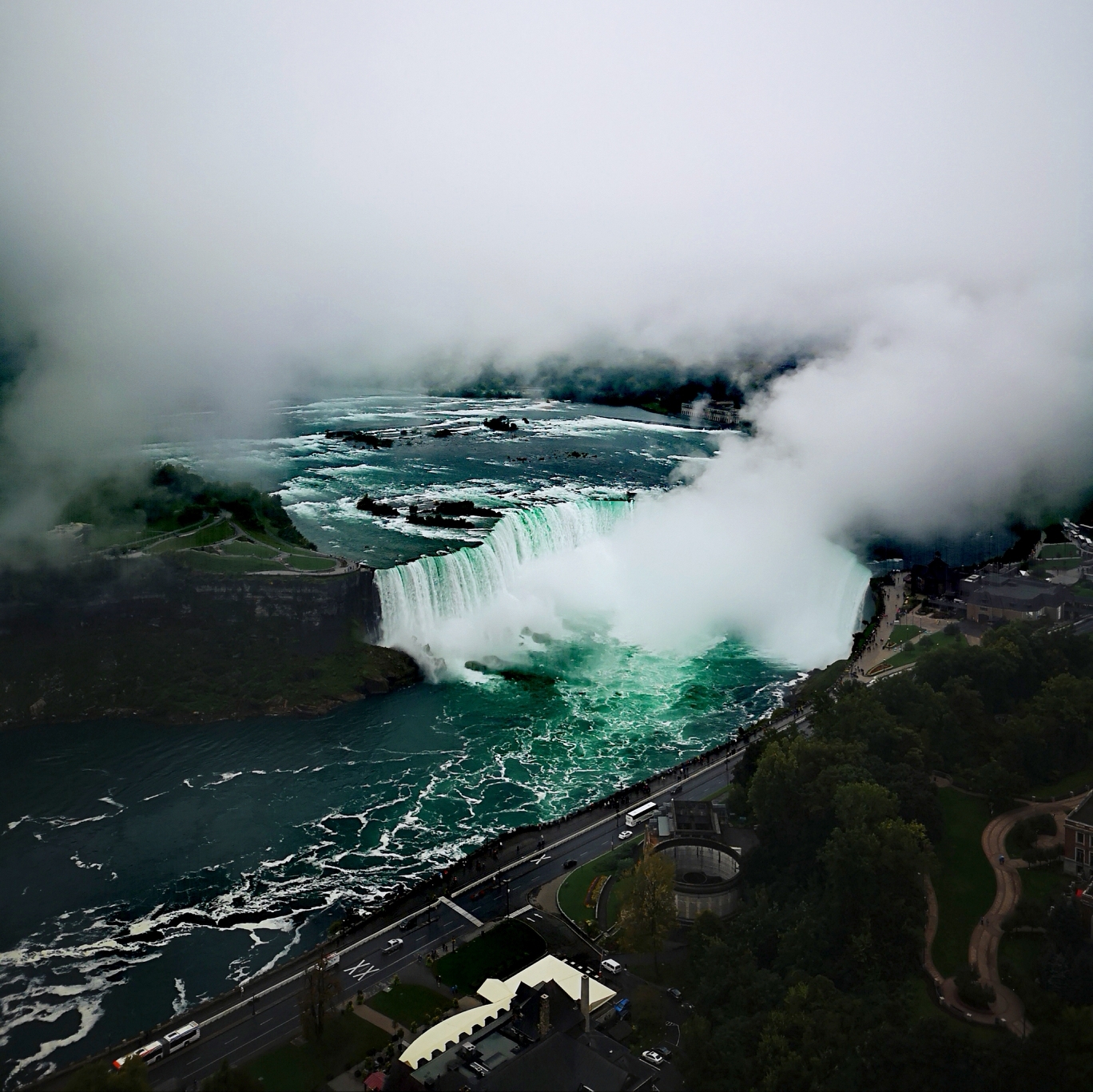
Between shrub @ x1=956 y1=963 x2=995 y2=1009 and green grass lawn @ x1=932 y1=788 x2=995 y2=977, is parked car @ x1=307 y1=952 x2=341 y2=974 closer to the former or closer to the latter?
green grass lawn @ x1=932 y1=788 x2=995 y2=977

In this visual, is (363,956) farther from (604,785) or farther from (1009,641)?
(1009,641)

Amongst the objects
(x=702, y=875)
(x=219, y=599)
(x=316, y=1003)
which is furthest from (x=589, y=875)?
(x=219, y=599)

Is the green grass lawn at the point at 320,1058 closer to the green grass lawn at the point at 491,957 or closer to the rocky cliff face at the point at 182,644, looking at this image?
the green grass lawn at the point at 491,957

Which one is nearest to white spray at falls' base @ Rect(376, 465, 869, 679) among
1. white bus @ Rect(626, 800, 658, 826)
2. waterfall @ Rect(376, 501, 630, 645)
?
waterfall @ Rect(376, 501, 630, 645)

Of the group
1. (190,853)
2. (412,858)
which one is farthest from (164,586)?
(412,858)

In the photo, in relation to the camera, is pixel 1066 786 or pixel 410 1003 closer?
pixel 410 1003

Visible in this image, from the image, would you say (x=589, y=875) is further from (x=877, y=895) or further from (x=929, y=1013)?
(x=929, y=1013)
